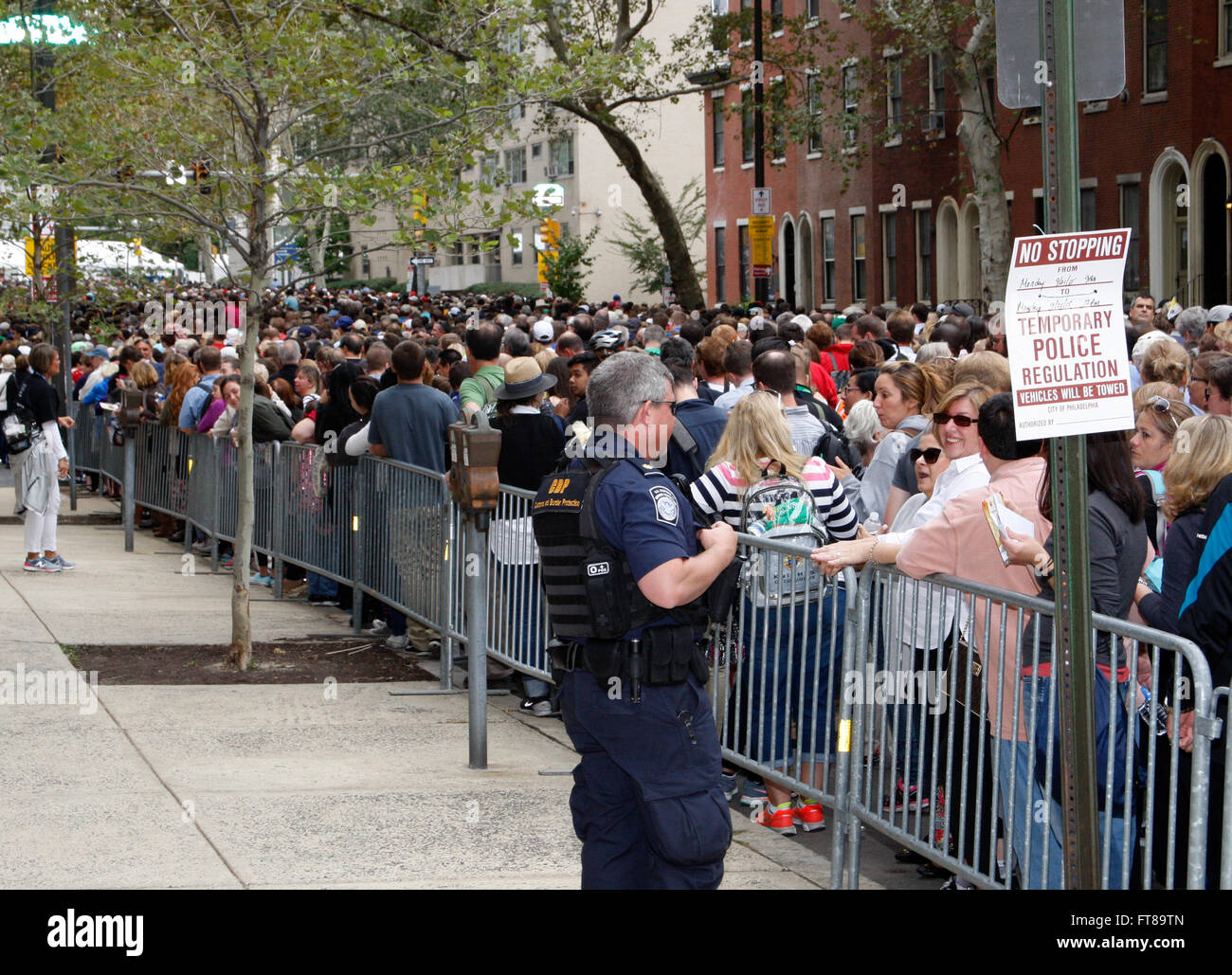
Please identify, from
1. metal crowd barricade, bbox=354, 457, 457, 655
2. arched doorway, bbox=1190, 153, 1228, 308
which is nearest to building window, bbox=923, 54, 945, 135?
arched doorway, bbox=1190, 153, 1228, 308

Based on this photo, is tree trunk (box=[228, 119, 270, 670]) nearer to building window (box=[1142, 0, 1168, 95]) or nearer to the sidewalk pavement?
the sidewalk pavement

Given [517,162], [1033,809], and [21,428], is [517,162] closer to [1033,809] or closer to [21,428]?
[21,428]

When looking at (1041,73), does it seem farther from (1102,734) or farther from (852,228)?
(852,228)

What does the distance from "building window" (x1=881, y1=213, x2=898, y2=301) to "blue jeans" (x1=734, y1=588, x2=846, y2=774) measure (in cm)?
3386

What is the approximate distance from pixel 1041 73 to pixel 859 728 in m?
2.41

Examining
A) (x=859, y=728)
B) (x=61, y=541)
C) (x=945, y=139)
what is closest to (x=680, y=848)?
(x=859, y=728)

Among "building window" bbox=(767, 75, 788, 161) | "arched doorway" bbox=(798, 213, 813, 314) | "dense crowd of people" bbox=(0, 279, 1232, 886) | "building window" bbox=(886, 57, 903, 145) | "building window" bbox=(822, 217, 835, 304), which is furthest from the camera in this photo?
"arched doorway" bbox=(798, 213, 813, 314)

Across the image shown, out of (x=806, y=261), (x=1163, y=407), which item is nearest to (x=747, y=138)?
(x=806, y=261)

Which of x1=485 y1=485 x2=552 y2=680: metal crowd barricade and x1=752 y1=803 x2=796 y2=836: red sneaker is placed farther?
x1=485 y1=485 x2=552 y2=680: metal crowd barricade

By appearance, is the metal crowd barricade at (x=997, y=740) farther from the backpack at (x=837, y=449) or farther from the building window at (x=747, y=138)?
the building window at (x=747, y=138)

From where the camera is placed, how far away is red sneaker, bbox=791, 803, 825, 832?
6895 mm

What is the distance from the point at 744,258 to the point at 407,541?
39.5 metres

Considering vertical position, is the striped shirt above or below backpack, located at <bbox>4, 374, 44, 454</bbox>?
below

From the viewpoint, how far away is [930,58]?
3597 centimetres
